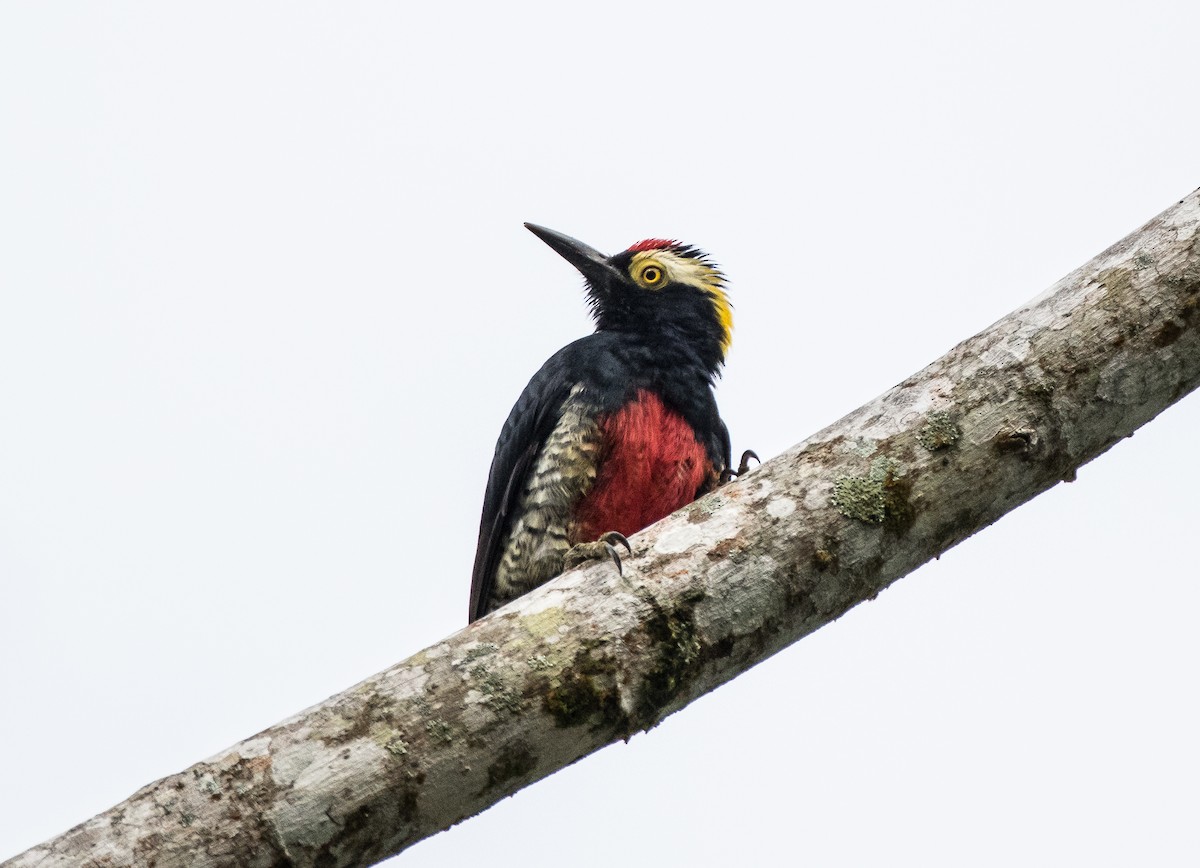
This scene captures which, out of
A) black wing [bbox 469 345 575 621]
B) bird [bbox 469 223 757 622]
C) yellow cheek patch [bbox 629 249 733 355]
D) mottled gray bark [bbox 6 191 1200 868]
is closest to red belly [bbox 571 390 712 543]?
bird [bbox 469 223 757 622]

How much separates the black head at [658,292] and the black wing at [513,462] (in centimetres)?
62

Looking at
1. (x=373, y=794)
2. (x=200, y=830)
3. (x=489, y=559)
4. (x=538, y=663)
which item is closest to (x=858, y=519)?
(x=538, y=663)

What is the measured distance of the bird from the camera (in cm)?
504

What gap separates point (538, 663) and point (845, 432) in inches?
41.3

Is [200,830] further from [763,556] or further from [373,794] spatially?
[763,556]

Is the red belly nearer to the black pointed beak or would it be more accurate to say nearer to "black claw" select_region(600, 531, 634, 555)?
the black pointed beak

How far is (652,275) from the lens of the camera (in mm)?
6156

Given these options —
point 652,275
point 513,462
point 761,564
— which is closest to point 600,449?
point 513,462

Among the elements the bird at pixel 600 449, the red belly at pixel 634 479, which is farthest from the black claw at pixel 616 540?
the red belly at pixel 634 479

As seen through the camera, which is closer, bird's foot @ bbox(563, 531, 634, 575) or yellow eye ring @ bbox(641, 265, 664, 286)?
bird's foot @ bbox(563, 531, 634, 575)

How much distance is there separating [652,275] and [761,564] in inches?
129

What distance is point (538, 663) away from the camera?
295cm

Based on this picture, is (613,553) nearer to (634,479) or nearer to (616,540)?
(616,540)

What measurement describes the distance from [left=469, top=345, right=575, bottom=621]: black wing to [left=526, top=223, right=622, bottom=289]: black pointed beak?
85 centimetres
